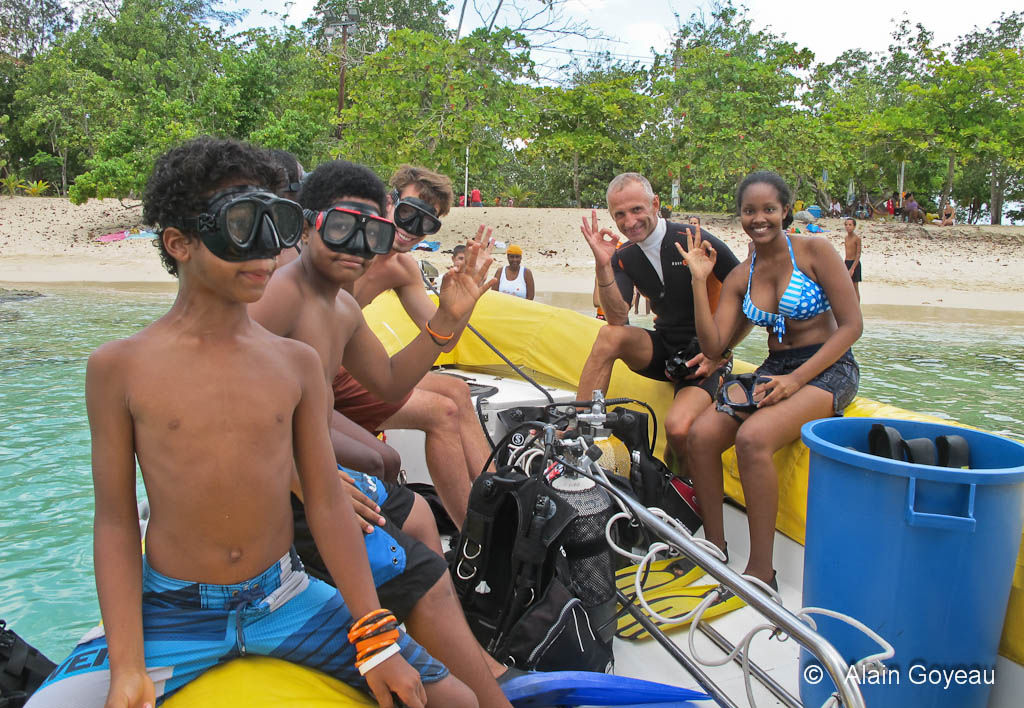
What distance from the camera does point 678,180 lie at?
2267cm

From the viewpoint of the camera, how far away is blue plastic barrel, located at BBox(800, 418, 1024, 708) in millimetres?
1805

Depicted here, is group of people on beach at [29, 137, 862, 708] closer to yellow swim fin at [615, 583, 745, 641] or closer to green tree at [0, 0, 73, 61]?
yellow swim fin at [615, 583, 745, 641]

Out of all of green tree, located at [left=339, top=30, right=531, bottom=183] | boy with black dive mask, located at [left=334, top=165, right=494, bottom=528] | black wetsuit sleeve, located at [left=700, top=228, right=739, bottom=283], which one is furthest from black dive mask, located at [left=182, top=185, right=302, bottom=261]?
green tree, located at [left=339, top=30, right=531, bottom=183]

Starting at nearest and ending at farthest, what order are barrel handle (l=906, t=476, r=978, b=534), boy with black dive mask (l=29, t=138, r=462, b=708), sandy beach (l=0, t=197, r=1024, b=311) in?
boy with black dive mask (l=29, t=138, r=462, b=708)
barrel handle (l=906, t=476, r=978, b=534)
sandy beach (l=0, t=197, r=1024, b=311)

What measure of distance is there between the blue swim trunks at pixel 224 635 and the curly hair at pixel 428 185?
2.07 meters

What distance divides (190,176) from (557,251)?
18.6 metres

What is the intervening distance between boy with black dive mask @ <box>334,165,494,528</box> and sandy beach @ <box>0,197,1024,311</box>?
11.4m

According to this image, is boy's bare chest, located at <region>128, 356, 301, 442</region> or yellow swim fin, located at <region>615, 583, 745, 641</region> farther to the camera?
yellow swim fin, located at <region>615, 583, 745, 641</region>

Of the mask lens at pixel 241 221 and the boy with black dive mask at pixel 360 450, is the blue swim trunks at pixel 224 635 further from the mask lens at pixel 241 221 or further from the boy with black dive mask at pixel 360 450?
the boy with black dive mask at pixel 360 450

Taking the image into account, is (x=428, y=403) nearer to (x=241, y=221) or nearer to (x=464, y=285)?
(x=464, y=285)

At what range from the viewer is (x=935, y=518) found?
179cm

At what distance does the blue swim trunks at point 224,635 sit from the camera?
4.56 feet

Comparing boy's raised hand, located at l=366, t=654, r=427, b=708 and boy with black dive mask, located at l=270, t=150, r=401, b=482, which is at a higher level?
boy with black dive mask, located at l=270, t=150, r=401, b=482

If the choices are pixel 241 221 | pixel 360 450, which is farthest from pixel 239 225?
pixel 360 450
